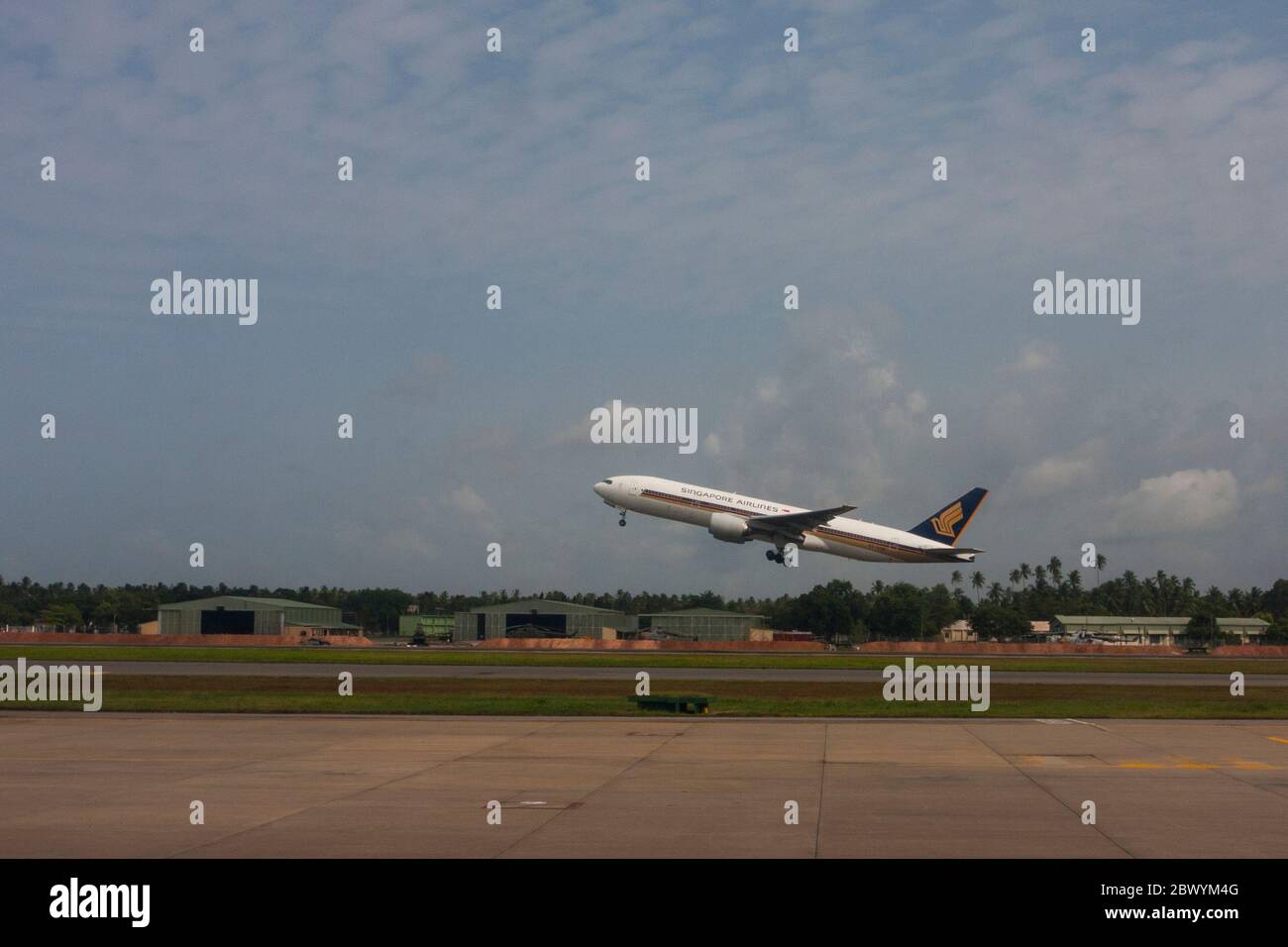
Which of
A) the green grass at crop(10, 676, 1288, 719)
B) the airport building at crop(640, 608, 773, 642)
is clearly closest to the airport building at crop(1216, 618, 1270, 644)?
the airport building at crop(640, 608, 773, 642)

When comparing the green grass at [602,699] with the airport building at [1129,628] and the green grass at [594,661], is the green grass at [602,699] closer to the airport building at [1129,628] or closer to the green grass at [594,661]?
the green grass at [594,661]

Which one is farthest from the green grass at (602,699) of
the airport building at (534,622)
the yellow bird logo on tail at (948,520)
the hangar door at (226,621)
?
the airport building at (534,622)

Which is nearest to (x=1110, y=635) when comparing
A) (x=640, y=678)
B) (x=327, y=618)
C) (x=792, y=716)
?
(x=327, y=618)

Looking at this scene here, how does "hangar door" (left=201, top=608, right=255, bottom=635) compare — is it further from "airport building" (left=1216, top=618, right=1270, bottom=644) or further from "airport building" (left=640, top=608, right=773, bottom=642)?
"airport building" (left=1216, top=618, right=1270, bottom=644)

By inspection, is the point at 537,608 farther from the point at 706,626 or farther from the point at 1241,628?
the point at 1241,628

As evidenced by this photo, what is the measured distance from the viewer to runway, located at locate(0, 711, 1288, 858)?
14820 mm

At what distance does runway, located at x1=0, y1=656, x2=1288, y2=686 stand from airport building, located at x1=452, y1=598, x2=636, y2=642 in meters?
74.9

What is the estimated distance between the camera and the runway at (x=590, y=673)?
179 feet

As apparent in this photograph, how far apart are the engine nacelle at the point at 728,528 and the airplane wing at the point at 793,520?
1211mm

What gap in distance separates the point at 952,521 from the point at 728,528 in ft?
78.9
